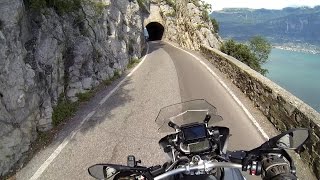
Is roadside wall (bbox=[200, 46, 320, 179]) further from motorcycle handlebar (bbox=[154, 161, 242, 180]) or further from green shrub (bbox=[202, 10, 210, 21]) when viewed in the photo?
green shrub (bbox=[202, 10, 210, 21])

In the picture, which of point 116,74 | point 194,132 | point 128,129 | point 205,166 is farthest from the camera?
point 116,74

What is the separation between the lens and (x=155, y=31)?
5634 cm

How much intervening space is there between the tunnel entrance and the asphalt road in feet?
111

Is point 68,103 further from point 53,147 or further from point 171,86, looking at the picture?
A: point 171,86

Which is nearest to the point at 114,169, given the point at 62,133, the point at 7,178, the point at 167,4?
the point at 7,178

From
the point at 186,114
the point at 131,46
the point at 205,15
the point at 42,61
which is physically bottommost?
the point at 131,46

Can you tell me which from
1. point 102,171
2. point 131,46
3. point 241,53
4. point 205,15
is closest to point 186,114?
point 102,171

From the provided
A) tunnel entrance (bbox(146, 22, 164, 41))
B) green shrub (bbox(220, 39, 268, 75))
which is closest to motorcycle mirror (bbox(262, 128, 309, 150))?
green shrub (bbox(220, 39, 268, 75))

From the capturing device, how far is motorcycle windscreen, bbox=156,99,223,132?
14.9ft

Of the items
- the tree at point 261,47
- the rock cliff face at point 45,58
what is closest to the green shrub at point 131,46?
the rock cliff face at point 45,58

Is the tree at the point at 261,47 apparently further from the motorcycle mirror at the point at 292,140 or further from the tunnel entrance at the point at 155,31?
the motorcycle mirror at the point at 292,140

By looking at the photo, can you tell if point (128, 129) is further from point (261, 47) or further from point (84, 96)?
point (261, 47)

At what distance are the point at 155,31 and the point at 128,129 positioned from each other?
46.6 m

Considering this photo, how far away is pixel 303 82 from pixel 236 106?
512 ft
